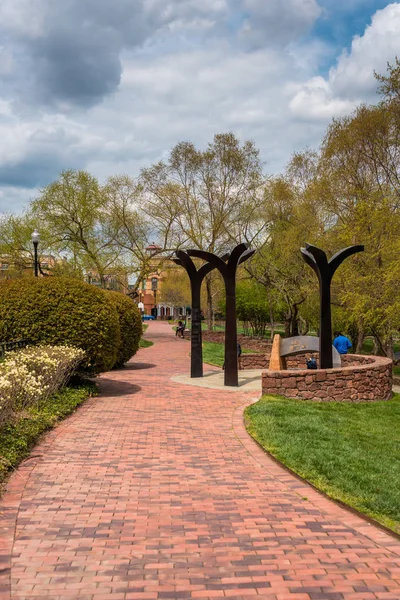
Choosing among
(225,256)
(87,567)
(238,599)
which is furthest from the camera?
(225,256)

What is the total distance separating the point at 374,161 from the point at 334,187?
2432 millimetres

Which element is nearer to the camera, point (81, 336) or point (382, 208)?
point (81, 336)

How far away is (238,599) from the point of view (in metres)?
3.48

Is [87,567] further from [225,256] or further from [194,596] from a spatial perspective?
[225,256]

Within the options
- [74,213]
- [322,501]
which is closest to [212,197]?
[74,213]

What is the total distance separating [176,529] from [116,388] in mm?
8625

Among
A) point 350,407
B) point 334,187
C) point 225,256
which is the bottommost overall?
point 350,407

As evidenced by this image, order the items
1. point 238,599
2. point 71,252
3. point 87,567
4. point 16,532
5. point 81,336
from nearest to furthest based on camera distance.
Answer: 1. point 238,599
2. point 87,567
3. point 16,532
4. point 81,336
5. point 71,252

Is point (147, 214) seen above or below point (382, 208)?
above

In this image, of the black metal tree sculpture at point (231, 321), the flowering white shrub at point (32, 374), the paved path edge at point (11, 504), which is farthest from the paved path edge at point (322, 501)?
the black metal tree sculpture at point (231, 321)

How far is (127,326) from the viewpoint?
1644 centimetres

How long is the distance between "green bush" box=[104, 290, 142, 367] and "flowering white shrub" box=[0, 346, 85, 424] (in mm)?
4995

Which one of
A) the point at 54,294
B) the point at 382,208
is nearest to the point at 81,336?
the point at 54,294

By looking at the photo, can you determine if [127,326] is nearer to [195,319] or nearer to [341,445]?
[195,319]
